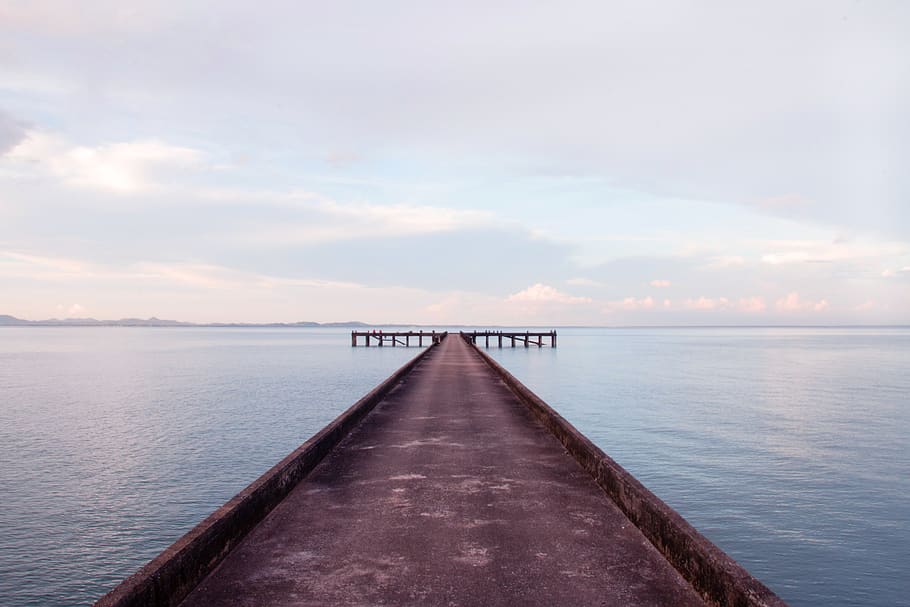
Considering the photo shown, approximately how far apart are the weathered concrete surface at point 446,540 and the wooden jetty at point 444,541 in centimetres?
2

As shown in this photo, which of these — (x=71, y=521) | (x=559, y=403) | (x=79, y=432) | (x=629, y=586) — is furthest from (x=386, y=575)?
(x=559, y=403)

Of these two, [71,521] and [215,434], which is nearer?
[71,521]

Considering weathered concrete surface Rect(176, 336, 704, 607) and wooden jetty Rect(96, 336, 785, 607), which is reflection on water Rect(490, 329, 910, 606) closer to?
wooden jetty Rect(96, 336, 785, 607)

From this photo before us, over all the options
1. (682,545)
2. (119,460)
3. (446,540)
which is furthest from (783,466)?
(119,460)

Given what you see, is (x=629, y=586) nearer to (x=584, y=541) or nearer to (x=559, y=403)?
(x=584, y=541)

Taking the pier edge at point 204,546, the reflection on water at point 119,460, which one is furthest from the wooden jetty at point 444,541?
the reflection on water at point 119,460

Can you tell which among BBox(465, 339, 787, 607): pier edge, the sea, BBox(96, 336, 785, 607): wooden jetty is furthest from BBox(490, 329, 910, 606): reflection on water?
BBox(96, 336, 785, 607): wooden jetty

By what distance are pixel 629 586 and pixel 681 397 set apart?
30.7 metres

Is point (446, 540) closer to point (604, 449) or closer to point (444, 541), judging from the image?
point (444, 541)

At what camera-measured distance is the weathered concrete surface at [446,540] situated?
17.6ft

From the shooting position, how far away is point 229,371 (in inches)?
1996

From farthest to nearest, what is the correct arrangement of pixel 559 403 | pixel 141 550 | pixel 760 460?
pixel 559 403 < pixel 760 460 < pixel 141 550

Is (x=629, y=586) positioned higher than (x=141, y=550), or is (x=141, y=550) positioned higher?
(x=629, y=586)

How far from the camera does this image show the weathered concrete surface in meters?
5.36
